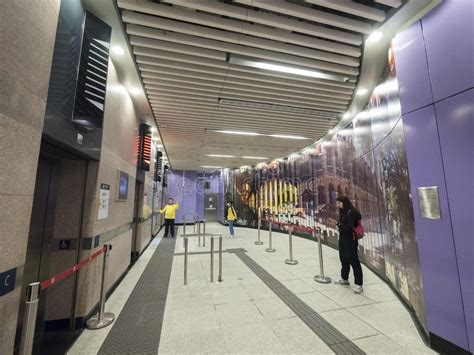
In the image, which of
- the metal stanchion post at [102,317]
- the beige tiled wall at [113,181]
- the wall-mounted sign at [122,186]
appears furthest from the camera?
the wall-mounted sign at [122,186]

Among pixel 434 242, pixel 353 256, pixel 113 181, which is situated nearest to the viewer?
pixel 434 242

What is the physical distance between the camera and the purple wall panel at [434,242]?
204 centimetres

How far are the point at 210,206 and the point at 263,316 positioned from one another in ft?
41.1

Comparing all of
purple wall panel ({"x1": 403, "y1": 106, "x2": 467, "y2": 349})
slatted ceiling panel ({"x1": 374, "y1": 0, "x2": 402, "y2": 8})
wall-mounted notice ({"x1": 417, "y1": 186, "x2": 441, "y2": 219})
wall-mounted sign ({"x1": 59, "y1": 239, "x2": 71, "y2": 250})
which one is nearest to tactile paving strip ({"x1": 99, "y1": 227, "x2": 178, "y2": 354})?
wall-mounted sign ({"x1": 59, "y1": 239, "x2": 71, "y2": 250})

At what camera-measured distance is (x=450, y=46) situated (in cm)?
208

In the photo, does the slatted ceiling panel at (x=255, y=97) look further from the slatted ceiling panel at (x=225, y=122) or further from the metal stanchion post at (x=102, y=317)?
the metal stanchion post at (x=102, y=317)

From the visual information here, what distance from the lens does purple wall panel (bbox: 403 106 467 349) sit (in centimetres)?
204

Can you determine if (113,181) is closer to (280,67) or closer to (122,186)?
(122,186)

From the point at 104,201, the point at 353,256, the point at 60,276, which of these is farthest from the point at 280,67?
the point at 60,276

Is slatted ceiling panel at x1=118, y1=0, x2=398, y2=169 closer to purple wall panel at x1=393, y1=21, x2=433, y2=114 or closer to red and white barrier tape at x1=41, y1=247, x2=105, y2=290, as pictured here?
purple wall panel at x1=393, y1=21, x2=433, y2=114

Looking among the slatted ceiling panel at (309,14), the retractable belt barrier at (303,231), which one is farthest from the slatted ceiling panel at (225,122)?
the slatted ceiling panel at (309,14)

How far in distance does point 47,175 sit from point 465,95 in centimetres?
444

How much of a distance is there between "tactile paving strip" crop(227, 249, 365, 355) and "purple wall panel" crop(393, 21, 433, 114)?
8.89 feet

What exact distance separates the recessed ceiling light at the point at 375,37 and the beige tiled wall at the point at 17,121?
3.68m
